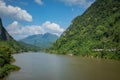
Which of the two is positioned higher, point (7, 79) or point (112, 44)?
point (112, 44)

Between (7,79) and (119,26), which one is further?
(119,26)

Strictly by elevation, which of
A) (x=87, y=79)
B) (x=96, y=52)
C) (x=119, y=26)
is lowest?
(x=87, y=79)

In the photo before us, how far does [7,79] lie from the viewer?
67.7m

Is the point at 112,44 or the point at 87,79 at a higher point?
the point at 112,44

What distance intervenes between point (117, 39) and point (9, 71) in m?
115

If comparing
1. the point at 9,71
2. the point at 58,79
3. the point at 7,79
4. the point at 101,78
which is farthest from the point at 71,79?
the point at 9,71

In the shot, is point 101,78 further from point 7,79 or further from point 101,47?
point 101,47

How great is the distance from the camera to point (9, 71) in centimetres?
8150

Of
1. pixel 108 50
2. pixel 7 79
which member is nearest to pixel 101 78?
pixel 7 79

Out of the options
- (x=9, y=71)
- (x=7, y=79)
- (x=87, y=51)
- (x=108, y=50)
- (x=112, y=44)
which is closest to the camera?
(x=7, y=79)

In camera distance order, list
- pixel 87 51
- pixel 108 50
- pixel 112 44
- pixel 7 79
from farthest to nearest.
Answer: pixel 87 51 < pixel 112 44 < pixel 108 50 < pixel 7 79

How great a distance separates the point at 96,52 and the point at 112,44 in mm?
13263

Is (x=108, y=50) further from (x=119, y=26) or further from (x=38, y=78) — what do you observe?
(x=38, y=78)

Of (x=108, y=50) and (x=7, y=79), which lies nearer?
(x=7, y=79)
